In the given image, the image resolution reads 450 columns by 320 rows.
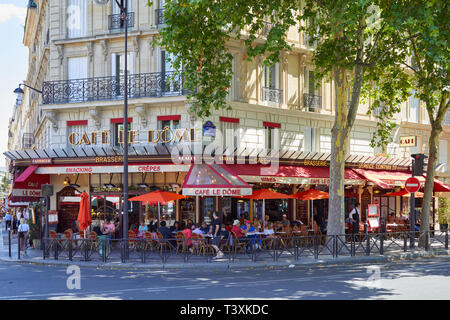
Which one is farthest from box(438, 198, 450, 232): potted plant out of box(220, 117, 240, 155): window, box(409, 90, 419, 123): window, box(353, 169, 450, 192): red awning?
box(220, 117, 240, 155): window

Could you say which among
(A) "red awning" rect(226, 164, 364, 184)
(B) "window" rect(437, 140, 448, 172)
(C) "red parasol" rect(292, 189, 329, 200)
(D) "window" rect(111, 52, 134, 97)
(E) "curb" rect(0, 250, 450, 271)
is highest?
(D) "window" rect(111, 52, 134, 97)

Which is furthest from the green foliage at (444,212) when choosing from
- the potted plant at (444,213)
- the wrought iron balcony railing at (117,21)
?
the wrought iron balcony railing at (117,21)

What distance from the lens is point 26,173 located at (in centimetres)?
2391

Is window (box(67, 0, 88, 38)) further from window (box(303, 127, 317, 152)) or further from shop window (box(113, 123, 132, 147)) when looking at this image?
window (box(303, 127, 317, 152))

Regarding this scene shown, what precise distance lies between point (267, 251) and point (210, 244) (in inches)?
85.5

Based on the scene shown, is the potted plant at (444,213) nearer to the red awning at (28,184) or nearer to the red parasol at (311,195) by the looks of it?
the red parasol at (311,195)

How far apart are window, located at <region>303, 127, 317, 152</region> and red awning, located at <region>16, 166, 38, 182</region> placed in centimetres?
1228

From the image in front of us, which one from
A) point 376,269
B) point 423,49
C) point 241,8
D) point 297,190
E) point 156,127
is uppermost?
point 241,8

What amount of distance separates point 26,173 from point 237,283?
14.7m

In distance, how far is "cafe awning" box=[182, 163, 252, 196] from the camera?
1981cm

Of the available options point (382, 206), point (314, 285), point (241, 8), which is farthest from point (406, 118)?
point (314, 285)

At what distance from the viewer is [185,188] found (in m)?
20.2

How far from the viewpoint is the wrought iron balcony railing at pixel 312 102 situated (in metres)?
25.7

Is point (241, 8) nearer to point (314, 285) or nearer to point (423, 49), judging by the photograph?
point (423, 49)
